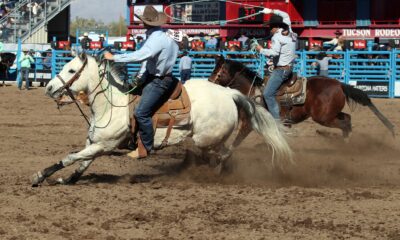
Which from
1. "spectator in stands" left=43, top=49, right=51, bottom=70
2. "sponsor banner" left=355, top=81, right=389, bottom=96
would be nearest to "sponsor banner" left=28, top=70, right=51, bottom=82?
"spectator in stands" left=43, top=49, right=51, bottom=70

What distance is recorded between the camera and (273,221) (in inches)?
247

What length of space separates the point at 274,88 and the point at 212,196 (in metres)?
3.18

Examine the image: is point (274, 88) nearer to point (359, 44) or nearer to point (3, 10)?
point (359, 44)

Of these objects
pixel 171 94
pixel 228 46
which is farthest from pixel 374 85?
pixel 171 94

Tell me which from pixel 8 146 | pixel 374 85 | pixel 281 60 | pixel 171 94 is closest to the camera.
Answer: pixel 171 94

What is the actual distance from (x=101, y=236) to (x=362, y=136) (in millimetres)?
6500

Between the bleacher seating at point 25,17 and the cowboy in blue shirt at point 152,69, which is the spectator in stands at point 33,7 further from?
the cowboy in blue shirt at point 152,69

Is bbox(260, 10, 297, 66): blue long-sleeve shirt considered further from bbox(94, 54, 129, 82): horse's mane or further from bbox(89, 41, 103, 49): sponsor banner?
bbox(89, 41, 103, 49): sponsor banner

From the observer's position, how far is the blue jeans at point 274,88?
402 inches

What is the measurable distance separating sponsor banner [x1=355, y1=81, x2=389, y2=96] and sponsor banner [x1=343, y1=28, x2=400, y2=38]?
33.4ft

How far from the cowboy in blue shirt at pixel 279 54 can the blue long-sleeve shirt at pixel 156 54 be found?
7.24ft

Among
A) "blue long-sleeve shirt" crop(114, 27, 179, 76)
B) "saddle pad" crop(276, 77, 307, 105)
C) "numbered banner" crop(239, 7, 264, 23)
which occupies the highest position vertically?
"numbered banner" crop(239, 7, 264, 23)

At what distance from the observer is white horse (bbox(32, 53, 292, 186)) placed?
777 cm

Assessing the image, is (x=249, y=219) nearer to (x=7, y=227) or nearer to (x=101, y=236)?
(x=101, y=236)
